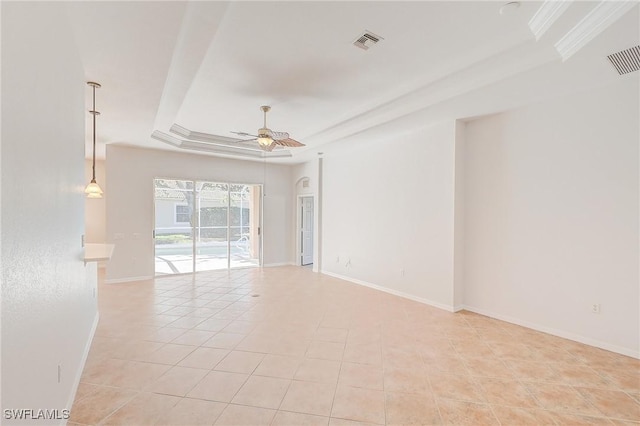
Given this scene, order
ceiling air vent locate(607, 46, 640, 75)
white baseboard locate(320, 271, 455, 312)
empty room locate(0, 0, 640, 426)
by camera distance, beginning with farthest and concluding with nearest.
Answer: white baseboard locate(320, 271, 455, 312)
ceiling air vent locate(607, 46, 640, 75)
empty room locate(0, 0, 640, 426)

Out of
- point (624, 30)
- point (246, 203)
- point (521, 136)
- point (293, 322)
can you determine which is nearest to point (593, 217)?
point (521, 136)

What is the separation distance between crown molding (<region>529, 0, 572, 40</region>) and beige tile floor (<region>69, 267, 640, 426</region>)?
3032 mm

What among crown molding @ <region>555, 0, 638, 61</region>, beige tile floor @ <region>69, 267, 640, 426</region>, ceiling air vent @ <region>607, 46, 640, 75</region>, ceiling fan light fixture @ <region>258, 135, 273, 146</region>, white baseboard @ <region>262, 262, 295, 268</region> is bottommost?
beige tile floor @ <region>69, 267, 640, 426</region>

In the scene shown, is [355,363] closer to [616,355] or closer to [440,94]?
[616,355]

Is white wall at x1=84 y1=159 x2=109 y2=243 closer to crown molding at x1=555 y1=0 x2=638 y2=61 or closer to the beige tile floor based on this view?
the beige tile floor

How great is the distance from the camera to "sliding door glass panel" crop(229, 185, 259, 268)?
8.09 metres

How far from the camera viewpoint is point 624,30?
7.52 ft

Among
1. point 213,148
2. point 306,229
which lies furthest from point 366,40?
point 306,229

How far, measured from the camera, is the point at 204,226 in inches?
300

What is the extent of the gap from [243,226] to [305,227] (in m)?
1.77

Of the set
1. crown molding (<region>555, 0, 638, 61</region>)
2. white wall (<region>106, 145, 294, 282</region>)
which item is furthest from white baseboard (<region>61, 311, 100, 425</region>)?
crown molding (<region>555, 0, 638, 61</region>)

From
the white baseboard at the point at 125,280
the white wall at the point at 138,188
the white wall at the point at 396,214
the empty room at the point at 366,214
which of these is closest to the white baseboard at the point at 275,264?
the white wall at the point at 396,214

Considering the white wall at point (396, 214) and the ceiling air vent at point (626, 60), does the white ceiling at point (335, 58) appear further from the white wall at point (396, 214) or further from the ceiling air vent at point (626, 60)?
the white wall at point (396, 214)

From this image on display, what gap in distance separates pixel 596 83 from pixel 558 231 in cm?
171
